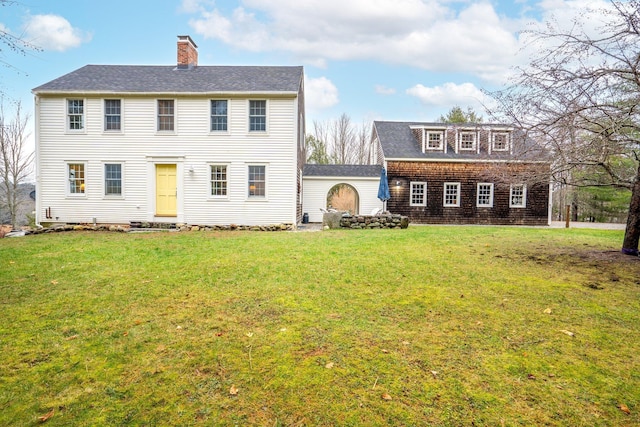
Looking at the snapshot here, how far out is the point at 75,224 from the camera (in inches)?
544

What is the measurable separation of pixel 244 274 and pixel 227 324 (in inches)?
83.9

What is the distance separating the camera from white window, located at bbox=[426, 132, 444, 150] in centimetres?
1927

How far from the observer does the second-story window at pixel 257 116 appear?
546 inches

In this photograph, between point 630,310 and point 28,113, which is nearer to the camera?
point 630,310

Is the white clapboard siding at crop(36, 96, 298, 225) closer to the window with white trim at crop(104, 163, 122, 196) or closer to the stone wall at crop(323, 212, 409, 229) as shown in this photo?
the window with white trim at crop(104, 163, 122, 196)

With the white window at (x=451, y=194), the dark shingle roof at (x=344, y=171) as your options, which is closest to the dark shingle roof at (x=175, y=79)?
the dark shingle roof at (x=344, y=171)

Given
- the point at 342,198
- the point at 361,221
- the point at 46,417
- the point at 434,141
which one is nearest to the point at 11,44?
the point at 46,417

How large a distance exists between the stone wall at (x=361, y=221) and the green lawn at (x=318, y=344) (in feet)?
22.5

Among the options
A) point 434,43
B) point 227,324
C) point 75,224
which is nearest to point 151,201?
point 75,224

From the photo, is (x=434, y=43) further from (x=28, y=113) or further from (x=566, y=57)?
(x=28, y=113)

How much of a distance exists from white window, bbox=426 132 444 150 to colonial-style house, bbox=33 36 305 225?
9114 millimetres

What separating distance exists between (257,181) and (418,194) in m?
9.30

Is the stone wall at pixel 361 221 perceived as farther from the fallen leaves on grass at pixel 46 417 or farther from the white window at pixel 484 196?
the fallen leaves on grass at pixel 46 417

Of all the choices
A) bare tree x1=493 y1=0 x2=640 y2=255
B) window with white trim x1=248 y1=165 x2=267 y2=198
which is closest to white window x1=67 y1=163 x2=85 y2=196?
window with white trim x1=248 y1=165 x2=267 y2=198
